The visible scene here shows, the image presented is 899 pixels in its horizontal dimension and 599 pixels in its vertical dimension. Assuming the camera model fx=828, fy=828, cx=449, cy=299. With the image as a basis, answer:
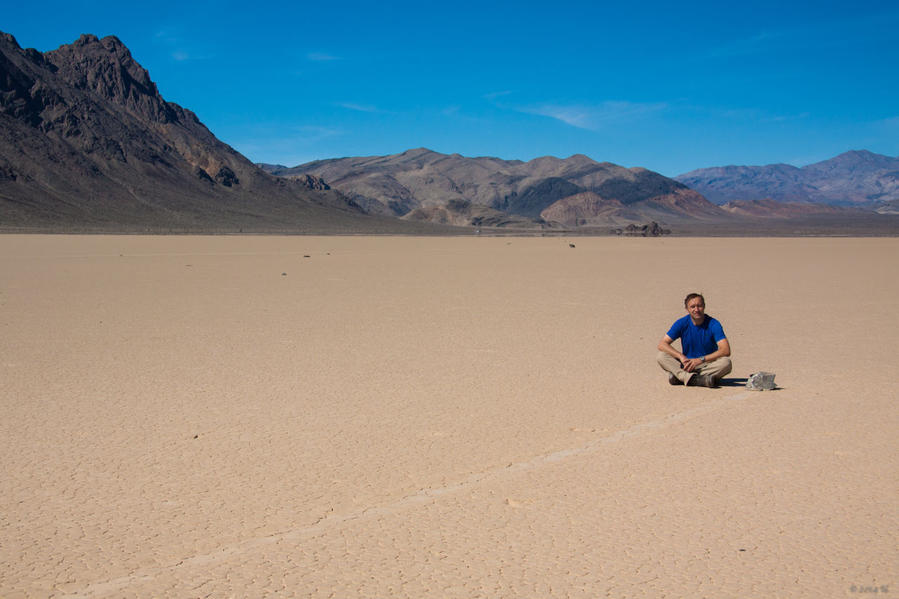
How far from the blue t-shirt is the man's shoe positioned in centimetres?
28

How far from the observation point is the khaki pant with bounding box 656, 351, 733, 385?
7.76 meters

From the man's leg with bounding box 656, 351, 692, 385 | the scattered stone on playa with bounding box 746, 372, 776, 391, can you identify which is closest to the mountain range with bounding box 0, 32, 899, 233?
the man's leg with bounding box 656, 351, 692, 385

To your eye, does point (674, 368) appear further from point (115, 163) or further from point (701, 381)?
point (115, 163)

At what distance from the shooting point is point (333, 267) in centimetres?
2844

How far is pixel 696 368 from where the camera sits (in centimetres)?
791

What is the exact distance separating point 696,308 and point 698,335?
0.33 metres

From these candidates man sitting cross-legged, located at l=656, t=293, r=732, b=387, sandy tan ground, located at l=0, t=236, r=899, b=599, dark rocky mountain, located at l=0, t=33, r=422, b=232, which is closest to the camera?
sandy tan ground, located at l=0, t=236, r=899, b=599

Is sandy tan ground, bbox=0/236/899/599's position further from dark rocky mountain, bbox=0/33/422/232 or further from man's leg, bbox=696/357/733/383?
dark rocky mountain, bbox=0/33/422/232

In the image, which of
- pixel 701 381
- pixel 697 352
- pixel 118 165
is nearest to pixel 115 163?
pixel 118 165

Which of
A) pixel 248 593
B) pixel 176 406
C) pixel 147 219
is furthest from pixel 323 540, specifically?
pixel 147 219

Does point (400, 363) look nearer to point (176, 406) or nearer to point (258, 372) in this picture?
point (258, 372)

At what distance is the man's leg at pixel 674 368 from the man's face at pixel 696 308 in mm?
444

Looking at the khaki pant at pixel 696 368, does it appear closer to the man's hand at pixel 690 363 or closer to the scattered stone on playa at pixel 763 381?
the man's hand at pixel 690 363

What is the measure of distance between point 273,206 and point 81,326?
109812mm
